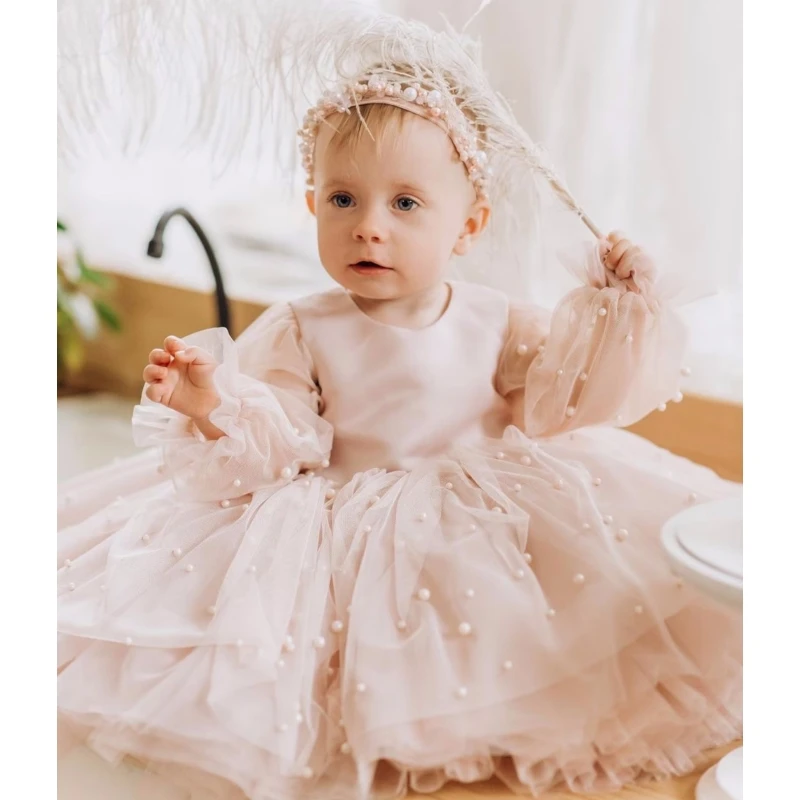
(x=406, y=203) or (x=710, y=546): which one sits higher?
(x=406, y=203)

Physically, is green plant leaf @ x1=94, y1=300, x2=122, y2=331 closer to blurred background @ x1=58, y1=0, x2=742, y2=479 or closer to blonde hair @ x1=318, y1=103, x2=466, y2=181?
blurred background @ x1=58, y1=0, x2=742, y2=479

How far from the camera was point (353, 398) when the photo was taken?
48.2 inches

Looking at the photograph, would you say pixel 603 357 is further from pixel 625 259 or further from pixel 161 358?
pixel 161 358

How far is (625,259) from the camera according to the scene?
1.13 m

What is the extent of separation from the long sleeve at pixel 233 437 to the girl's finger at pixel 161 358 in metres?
0.05

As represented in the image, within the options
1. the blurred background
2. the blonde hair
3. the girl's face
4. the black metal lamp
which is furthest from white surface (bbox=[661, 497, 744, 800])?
the black metal lamp

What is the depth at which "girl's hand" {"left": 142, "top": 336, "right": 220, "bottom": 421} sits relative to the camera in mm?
1055

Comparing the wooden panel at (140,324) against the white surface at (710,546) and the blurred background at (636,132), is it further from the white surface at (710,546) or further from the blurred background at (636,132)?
the white surface at (710,546)

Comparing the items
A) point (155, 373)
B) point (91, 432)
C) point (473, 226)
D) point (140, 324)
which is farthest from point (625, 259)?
point (140, 324)

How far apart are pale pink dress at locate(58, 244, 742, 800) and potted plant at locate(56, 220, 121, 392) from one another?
104 cm

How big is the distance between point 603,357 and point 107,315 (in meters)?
1.41
